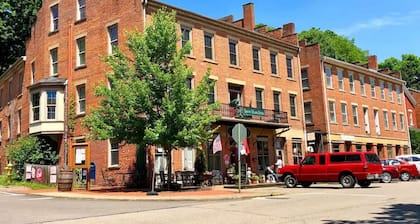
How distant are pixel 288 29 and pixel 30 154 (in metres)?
21.7

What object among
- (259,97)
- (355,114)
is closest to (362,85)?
(355,114)

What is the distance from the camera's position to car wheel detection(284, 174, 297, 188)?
2506cm

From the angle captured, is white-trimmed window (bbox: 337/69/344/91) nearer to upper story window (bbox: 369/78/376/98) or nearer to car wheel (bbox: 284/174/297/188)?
upper story window (bbox: 369/78/376/98)

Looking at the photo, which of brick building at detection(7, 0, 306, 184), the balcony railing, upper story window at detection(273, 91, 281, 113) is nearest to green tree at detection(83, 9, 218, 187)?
brick building at detection(7, 0, 306, 184)

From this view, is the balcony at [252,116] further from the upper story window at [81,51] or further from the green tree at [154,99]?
the upper story window at [81,51]

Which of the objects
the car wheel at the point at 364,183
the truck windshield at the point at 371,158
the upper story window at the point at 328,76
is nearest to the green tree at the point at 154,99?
the truck windshield at the point at 371,158

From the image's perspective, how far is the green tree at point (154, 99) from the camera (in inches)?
788

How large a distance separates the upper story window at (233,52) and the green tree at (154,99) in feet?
32.1

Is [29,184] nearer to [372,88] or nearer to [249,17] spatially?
[249,17]

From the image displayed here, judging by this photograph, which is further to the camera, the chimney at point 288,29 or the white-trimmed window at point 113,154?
the chimney at point 288,29

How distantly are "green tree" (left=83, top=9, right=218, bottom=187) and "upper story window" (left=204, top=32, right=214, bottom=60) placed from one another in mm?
7784

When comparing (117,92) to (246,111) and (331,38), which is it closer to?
(246,111)

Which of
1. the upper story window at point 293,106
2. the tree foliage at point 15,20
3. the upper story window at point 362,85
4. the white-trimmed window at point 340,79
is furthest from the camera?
the upper story window at point 362,85

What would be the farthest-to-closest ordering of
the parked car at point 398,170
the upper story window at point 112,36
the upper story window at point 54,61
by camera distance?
1. the upper story window at point 54,61
2. the parked car at point 398,170
3. the upper story window at point 112,36
